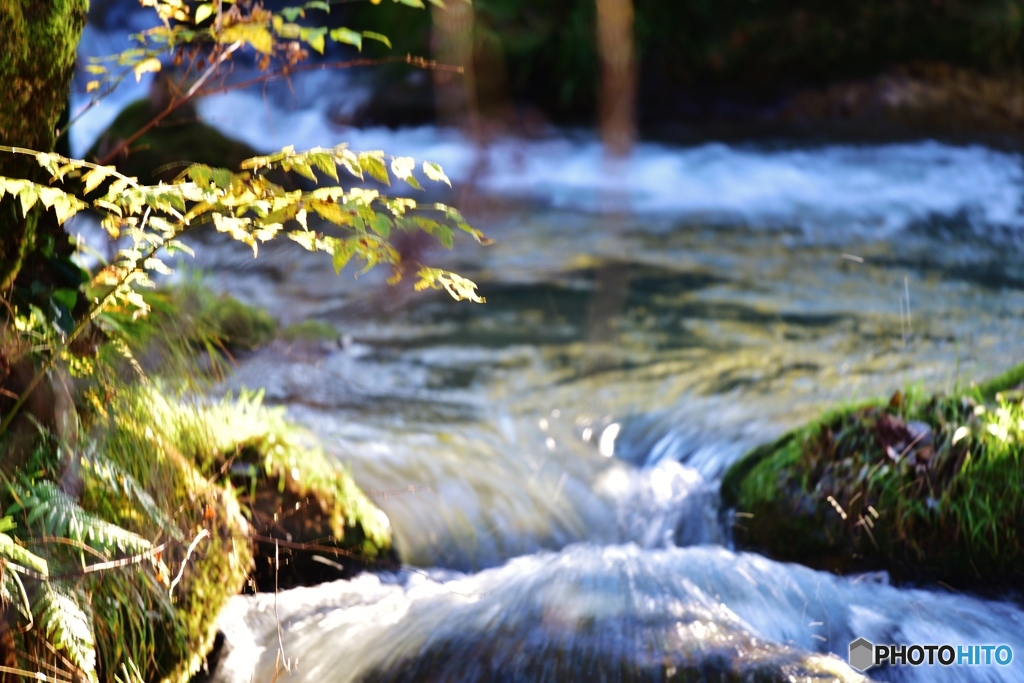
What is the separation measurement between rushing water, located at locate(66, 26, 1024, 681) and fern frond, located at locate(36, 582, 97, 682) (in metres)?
0.65

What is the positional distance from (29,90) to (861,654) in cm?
262

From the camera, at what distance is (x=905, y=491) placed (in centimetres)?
287

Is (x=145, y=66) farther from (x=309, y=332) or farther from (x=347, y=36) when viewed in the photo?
(x=309, y=332)

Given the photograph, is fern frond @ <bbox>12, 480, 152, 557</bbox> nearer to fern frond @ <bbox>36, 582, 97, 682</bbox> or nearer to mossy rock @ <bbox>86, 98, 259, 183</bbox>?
fern frond @ <bbox>36, 582, 97, 682</bbox>

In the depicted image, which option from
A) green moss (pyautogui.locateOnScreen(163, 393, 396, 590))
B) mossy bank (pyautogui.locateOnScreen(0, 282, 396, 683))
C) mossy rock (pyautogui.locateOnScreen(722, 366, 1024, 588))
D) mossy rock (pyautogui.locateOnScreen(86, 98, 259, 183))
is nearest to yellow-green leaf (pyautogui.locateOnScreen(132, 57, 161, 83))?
mossy bank (pyautogui.locateOnScreen(0, 282, 396, 683))

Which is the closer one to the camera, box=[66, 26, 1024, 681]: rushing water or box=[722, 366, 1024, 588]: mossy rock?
box=[66, 26, 1024, 681]: rushing water

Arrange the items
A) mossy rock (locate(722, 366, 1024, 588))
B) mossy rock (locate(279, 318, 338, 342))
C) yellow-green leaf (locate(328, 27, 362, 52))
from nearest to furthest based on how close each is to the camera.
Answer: yellow-green leaf (locate(328, 27, 362, 52)), mossy rock (locate(722, 366, 1024, 588)), mossy rock (locate(279, 318, 338, 342))

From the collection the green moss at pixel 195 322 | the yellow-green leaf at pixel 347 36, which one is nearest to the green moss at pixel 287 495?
the green moss at pixel 195 322

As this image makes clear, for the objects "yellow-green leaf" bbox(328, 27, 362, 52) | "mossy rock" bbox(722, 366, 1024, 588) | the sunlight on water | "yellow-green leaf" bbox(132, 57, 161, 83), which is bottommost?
the sunlight on water

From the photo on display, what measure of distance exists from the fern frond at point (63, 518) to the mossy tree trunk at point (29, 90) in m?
0.47

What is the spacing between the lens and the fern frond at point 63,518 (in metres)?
1.87

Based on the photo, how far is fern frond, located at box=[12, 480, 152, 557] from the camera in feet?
6.14

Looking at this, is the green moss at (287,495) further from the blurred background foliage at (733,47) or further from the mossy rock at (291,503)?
the blurred background foliage at (733,47)

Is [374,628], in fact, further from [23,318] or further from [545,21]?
[545,21]
